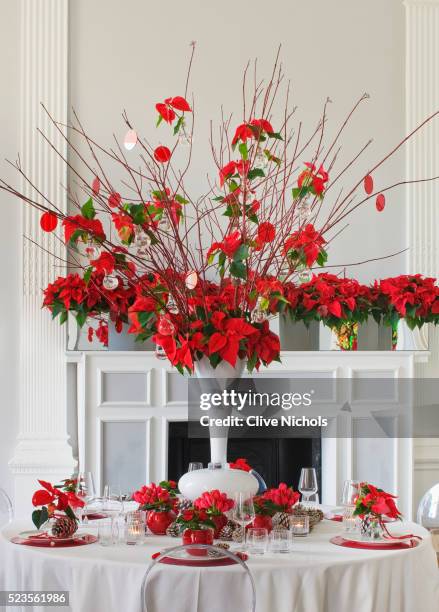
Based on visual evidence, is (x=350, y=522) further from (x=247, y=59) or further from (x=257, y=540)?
(x=247, y=59)

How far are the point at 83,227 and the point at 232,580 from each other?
102cm

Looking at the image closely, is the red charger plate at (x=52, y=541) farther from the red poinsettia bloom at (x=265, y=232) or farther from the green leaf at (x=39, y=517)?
the red poinsettia bloom at (x=265, y=232)

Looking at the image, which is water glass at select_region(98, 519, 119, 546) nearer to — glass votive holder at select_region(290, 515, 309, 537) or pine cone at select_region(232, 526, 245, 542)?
pine cone at select_region(232, 526, 245, 542)

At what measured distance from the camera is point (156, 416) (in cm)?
483

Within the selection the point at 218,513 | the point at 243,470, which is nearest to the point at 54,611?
the point at 218,513

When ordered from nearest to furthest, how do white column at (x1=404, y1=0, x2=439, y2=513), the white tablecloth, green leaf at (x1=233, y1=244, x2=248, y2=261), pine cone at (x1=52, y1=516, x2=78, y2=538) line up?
the white tablecloth < green leaf at (x1=233, y1=244, x2=248, y2=261) < pine cone at (x1=52, y1=516, x2=78, y2=538) < white column at (x1=404, y1=0, x2=439, y2=513)

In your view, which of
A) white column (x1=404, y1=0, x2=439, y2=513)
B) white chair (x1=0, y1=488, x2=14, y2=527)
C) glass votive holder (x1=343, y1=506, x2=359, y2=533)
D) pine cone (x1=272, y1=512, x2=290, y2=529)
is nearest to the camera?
pine cone (x1=272, y1=512, x2=290, y2=529)

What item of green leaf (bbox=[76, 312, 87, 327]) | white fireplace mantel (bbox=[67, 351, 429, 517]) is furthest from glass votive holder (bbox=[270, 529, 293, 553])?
white fireplace mantel (bbox=[67, 351, 429, 517])

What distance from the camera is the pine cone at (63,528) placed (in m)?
2.80

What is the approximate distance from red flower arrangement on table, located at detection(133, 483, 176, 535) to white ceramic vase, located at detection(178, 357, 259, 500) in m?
0.08

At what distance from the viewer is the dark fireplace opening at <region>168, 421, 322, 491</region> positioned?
504 cm

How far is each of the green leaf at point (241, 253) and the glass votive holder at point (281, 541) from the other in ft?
2.61

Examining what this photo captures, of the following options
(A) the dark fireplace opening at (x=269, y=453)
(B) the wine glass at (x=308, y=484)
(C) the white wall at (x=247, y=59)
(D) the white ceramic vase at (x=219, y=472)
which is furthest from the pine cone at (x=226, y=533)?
(C) the white wall at (x=247, y=59)

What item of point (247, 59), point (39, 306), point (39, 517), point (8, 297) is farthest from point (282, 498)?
point (247, 59)
